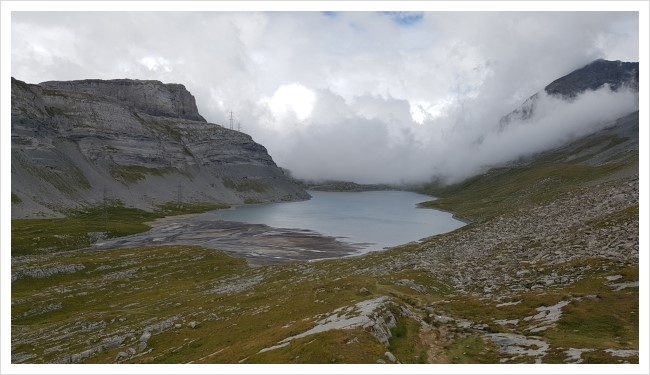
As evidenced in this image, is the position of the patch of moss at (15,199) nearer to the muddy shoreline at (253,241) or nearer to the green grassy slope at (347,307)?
the muddy shoreline at (253,241)

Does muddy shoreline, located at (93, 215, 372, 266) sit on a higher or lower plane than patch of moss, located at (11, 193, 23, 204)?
lower

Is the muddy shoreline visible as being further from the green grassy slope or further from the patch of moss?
the patch of moss

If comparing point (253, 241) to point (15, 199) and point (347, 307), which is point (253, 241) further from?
point (15, 199)

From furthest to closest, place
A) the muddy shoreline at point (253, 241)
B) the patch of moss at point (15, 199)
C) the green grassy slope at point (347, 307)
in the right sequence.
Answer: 1. the patch of moss at point (15, 199)
2. the muddy shoreline at point (253, 241)
3. the green grassy slope at point (347, 307)

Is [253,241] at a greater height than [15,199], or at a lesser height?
lesser

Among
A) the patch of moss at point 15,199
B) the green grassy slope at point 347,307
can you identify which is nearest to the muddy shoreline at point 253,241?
the green grassy slope at point 347,307

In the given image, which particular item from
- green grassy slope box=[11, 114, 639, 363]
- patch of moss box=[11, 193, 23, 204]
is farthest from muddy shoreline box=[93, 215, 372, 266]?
patch of moss box=[11, 193, 23, 204]

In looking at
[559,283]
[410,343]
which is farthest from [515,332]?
[559,283]

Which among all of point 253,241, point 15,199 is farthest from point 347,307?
point 15,199

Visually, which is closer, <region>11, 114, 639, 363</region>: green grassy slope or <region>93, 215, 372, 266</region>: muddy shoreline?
<region>11, 114, 639, 363</region>: green grassy slope

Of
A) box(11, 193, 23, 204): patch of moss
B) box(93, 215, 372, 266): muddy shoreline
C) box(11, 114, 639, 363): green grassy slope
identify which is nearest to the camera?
box(11, 114, 639, 363): green grassy slope

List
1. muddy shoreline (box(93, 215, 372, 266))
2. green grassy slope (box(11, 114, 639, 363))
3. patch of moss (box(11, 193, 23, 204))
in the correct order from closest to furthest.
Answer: green grassy slope (box(11, 114, 639, 363)), muddy shoreline (box(93, 215, 372, 266)), patch of moss (box(11, 193, 23, 204))

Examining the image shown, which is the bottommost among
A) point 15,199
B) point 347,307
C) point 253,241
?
point 253,241
